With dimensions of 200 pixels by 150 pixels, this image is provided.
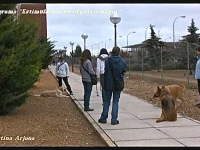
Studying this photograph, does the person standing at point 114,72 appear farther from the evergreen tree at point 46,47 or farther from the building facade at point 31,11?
the building facade at point 31,11

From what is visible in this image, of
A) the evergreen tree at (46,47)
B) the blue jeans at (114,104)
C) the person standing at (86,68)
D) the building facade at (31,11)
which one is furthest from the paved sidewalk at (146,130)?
the building facade at (31,11)

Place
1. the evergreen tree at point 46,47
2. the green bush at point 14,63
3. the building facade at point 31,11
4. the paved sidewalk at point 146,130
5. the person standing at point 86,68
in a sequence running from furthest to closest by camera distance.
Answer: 1. the building facade at point 31,11
2. the evergreen tree at point 46,47
3. the person standing at point 86,68
4. the green bush at point 14,63
5. the paved sidewalk at point 146,130

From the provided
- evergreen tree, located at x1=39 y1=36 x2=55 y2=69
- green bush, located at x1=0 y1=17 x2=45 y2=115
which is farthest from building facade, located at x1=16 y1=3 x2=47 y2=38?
green bush, located at x1=0 y1=17 x2=45 y2=115

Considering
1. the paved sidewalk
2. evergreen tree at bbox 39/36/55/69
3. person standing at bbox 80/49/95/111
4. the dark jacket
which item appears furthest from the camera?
evergreen tree at bbox 39/36/55/69

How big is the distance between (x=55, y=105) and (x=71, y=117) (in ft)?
8.55

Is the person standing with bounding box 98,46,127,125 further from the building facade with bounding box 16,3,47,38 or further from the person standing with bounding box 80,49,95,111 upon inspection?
the building facade with bounding box 16,3,47,38

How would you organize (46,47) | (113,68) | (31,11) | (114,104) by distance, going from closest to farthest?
(113,68) < (114,104) < (46,47) < (31,11)

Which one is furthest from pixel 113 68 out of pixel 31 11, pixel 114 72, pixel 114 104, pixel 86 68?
pixel 31 11

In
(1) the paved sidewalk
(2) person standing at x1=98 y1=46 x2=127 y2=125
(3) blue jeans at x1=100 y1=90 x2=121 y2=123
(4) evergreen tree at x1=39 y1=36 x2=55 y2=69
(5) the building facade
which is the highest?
(5) the building facade

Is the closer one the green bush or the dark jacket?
the dark jacket

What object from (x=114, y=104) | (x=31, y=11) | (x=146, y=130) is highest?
(x=31, y=11)

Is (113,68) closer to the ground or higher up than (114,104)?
higher up

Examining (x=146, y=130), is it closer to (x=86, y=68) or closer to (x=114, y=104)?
(x=114, y=104)

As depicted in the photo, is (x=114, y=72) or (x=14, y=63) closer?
(x=114, y=72)
